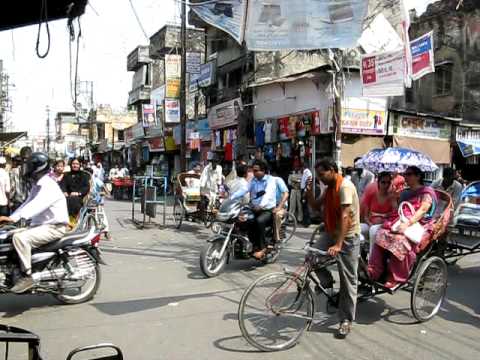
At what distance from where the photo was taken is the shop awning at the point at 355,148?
16.9 m

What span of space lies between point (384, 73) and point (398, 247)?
19.0ft

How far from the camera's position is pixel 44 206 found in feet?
19.1

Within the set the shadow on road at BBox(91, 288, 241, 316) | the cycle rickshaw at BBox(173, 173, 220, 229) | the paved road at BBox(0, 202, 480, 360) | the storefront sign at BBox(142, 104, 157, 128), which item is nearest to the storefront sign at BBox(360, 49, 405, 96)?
the paved road at BBox(0, 202, 480, 360)

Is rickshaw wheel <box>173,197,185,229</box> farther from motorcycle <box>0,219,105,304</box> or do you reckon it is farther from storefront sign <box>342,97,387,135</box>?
motorcycle <box>0,219,105,304</box>

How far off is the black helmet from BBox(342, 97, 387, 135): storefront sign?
12.1 metres

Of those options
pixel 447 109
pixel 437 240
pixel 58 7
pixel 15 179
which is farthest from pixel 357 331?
pixel 447 109

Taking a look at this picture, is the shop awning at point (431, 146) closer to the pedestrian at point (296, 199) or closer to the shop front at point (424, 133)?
the shop front at point (424, 133)

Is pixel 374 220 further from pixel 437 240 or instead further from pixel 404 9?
pixel 404 9

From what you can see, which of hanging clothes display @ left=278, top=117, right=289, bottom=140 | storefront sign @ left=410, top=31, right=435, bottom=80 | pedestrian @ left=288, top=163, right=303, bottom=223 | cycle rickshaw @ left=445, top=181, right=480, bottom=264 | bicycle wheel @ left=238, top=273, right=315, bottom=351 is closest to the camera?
bicycle wheel @ left=238, top=273, right=315, bottom=351

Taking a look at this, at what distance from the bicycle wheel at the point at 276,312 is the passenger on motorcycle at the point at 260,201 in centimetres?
316

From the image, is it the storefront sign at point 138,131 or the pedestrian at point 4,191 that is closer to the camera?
the pedestrian at point 4,191

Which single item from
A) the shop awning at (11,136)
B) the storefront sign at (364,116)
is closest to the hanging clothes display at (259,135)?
the storefront sign at (364,116)

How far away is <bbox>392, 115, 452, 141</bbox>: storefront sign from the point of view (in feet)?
58.4

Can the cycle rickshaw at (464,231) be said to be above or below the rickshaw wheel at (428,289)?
above
